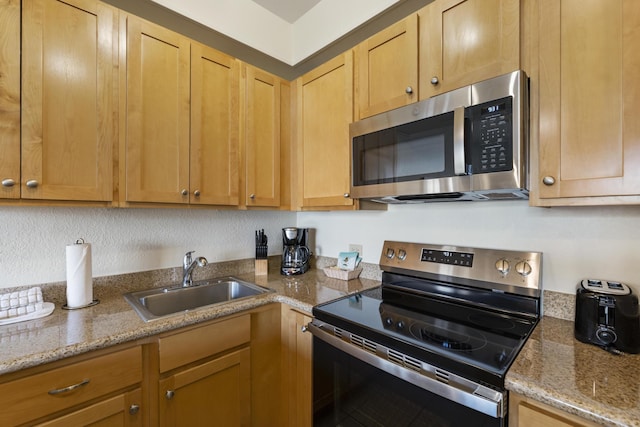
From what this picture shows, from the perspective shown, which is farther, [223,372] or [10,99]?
[223,372]

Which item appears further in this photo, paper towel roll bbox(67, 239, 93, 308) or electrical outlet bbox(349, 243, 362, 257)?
electrical outlet bbox(349, 243, 362, 257)

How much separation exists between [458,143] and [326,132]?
2.80 feet

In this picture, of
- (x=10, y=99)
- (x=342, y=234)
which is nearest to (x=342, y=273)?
(x=342, y=234)

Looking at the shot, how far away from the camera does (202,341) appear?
4.15 ft


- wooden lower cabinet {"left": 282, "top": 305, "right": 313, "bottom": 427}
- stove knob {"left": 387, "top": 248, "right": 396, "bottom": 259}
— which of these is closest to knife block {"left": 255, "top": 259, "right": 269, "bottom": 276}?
wooden lower cabinet {"left": 282, "top": 305, "right": 313, "bottom": 427}

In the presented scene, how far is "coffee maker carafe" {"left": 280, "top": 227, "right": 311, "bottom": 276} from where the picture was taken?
202 centimetres

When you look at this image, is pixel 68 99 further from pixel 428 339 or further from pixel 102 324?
pixel 428 339

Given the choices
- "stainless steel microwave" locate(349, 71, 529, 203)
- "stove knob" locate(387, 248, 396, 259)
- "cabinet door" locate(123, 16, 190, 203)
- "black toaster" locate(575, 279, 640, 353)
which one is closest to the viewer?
"black toaster" locate(575, 279, 640, 353)

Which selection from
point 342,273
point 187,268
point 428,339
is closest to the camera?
point 428,339

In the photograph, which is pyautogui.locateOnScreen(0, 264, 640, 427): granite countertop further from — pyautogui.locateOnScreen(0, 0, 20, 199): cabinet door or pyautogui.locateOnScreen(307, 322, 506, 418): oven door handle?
pyautogui.locateOnScreen(0, 0, 20, 199): cabinet door

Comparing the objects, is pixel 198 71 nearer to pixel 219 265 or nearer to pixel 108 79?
pixel 108 79

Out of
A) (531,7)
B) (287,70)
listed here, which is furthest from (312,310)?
(287,70)

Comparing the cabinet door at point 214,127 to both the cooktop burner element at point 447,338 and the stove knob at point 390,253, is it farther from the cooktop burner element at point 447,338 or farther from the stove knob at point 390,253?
the cooktop burner element at point 447,338

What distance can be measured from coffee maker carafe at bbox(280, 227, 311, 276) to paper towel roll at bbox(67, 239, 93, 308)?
3.60 ft
